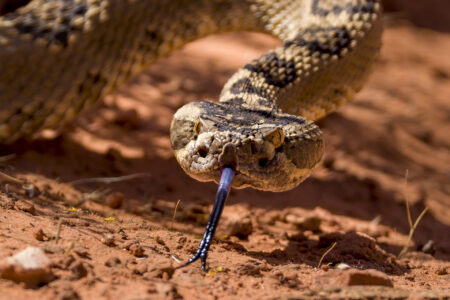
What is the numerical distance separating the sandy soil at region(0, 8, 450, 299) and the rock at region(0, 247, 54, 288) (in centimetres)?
4

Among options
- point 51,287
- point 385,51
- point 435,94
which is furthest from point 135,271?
point 385,51

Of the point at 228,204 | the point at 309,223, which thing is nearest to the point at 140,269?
the point at 309,223

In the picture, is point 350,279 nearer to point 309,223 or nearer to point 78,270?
point 78,270

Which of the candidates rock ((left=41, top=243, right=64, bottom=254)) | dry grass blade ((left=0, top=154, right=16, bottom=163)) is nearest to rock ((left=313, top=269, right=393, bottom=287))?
rock ((left=41, top=243, right=64, bottom=254))

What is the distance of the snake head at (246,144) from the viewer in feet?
10.8

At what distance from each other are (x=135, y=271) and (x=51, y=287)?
469mm

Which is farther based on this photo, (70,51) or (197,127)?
(70,51)

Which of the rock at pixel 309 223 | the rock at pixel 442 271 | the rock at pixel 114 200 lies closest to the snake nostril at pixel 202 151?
the rock at pixel 114 200

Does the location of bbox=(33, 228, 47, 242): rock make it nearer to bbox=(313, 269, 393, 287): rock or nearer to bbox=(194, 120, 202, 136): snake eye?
bbox=(194, 120, 202, 136): snake eye

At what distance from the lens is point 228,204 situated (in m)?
5.21

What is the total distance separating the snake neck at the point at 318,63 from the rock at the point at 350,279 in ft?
5.48

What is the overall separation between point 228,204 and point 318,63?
1.53m

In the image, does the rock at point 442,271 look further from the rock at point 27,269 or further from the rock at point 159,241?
the rock at point 27,269

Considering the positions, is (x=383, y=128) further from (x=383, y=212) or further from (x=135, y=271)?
(x=135, y=271)
